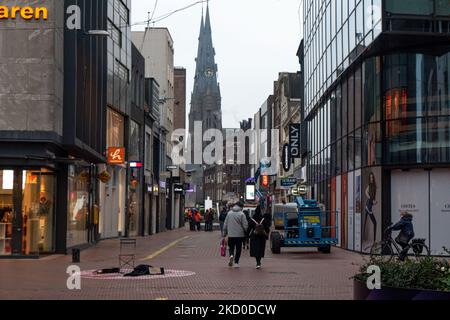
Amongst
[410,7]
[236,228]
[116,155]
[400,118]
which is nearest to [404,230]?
[236,228]

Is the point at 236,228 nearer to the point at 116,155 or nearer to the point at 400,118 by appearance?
the point at 400,118

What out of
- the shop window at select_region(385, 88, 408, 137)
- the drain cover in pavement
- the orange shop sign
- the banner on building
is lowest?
the drain cover in pavement

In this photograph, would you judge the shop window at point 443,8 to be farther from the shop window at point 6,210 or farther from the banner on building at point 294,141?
the banner on building at point 294,141

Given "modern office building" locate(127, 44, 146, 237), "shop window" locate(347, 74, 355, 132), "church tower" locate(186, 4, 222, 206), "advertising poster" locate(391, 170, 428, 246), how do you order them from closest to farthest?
"advertising poster" locate(391, 170, 428, 246) < "shop window" locate(347, 74, 355, 132) < "modern office building" locate(127, 44, 146, 237) < "church tower" locate(186, 4, 222, 206)

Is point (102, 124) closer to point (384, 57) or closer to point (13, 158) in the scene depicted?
point (13, 158)

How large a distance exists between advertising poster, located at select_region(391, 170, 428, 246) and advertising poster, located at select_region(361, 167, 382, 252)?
1.76 ft

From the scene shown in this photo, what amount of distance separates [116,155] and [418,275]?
91.4ft

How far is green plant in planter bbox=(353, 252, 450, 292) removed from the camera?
32.6ft

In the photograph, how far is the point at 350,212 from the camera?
3312cm

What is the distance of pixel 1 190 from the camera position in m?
24.7

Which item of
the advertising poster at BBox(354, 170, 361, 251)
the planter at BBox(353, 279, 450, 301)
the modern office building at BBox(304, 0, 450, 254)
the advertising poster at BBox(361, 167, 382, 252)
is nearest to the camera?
the planter at BBox(353, 279, 450, 301)

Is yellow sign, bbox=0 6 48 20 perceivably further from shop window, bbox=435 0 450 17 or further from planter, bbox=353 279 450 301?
planter, bbox=353 279 450 301

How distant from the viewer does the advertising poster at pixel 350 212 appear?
3266 cm

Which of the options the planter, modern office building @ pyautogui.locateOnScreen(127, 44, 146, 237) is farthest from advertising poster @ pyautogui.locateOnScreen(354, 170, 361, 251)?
the planter
